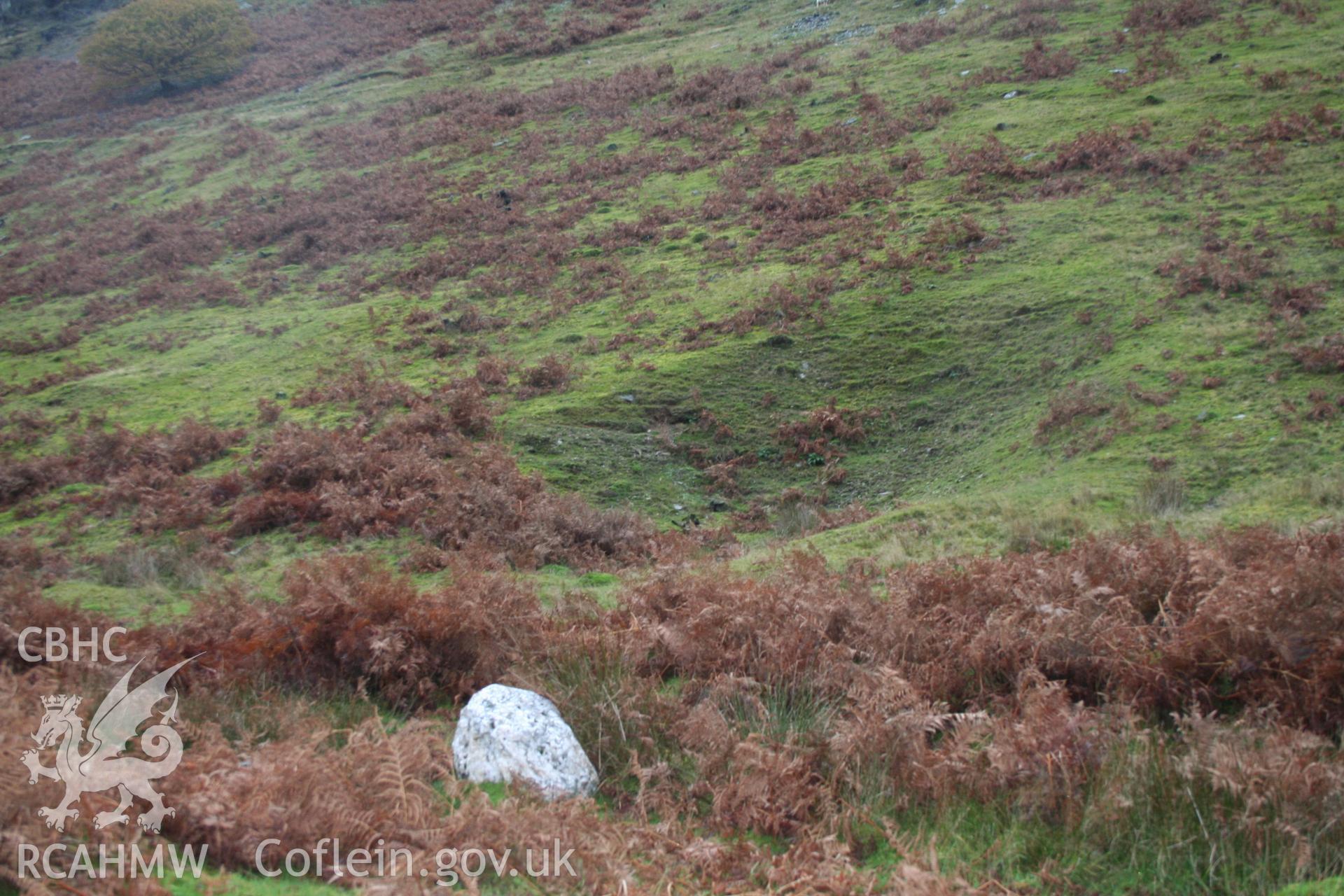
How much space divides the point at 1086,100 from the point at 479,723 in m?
20.6

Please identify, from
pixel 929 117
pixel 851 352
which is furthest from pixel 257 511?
pixel 929 117

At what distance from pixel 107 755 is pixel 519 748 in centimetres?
225

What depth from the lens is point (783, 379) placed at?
1464 cm

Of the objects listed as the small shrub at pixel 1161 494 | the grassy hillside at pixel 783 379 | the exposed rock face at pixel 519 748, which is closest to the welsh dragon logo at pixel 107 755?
the grassy hillside at pixel 783 379

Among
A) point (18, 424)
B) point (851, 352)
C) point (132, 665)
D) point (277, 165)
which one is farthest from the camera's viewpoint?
point (277, 165)

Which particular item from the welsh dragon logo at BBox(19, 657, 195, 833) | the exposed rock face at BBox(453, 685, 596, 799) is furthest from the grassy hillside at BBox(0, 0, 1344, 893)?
the welsh dragon logo at BBox(19, 657, 195, 833)

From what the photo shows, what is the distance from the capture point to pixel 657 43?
33781mm

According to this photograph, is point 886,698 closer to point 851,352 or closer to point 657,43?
point 851,352

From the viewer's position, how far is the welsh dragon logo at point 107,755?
4098mm

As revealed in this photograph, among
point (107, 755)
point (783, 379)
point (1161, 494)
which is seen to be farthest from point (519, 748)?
point (783, 379)

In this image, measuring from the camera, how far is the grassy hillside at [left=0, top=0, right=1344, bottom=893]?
19.1ft

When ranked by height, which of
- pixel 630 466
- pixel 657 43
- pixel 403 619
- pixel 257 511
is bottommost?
pixel 630 466

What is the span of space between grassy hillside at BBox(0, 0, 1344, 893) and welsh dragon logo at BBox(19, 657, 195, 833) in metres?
0.70

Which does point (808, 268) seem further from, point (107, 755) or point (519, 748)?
point (107, 755)
